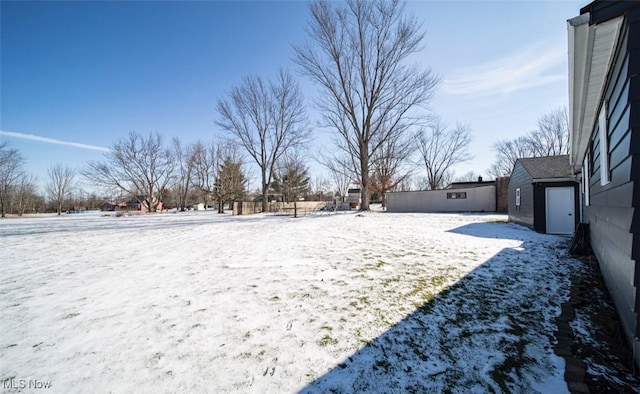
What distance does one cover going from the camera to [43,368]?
194 centimetres

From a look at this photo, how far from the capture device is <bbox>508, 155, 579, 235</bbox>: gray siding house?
354 inches

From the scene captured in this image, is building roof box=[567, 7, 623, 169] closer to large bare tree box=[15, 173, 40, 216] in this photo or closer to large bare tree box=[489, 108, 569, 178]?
large bare tree box=[489, 108, 569, 178]

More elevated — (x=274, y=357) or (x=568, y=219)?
(x=568, y=219)

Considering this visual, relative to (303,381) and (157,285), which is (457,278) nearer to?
(303,381)

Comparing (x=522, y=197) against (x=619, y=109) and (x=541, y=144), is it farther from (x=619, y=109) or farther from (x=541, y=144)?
(x=541, y=144)

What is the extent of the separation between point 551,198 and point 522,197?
168 cm

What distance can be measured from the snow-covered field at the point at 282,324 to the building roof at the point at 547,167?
581 centimetres

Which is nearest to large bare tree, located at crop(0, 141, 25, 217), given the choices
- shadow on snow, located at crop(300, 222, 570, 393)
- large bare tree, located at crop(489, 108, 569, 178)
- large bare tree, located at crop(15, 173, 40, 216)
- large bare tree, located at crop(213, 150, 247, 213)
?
large bare tree, located at crop(15, 173, 40, 216)

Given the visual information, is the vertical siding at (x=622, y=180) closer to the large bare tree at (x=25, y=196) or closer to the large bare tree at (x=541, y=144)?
the large bare tree at (x=541, y=144)

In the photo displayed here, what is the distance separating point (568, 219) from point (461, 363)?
1046 cm

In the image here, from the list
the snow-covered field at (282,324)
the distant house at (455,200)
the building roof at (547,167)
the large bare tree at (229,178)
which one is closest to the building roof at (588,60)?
the snow-covered field at (282,324)

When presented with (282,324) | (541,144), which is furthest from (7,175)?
(541,144)

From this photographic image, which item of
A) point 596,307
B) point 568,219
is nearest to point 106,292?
point 596,307

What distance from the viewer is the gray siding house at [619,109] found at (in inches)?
76.0
